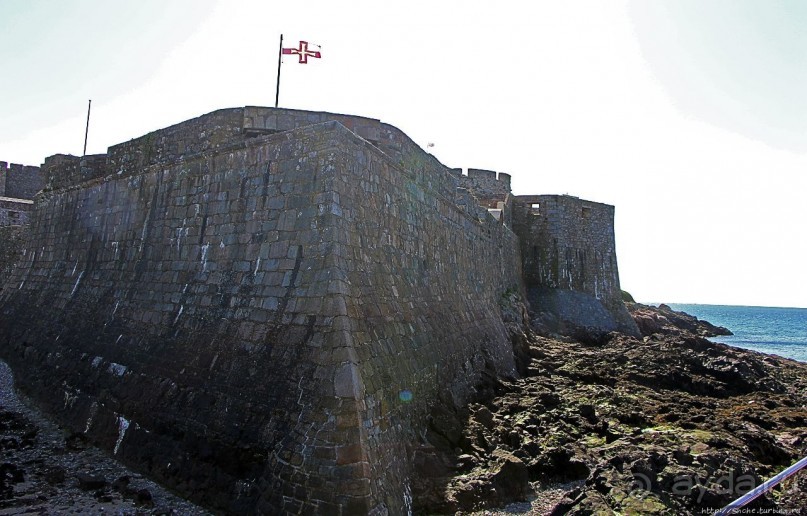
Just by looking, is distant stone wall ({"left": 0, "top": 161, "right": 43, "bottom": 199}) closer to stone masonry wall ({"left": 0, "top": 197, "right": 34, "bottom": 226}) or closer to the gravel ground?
stone masonry wall ({"left": 0, "top": 197, "right": 34, "bottom": 226})

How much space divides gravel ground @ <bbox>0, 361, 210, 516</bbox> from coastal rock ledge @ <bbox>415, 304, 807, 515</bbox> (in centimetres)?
374

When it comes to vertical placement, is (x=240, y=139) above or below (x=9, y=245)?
above

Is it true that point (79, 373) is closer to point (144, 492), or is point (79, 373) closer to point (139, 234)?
point (139, 234)

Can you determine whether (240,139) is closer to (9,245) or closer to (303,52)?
(303,52)

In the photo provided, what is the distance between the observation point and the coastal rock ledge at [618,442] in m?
6.41

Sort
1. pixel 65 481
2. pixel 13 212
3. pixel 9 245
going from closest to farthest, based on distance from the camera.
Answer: pixel 65 481 < pixel 9 245 < pixel 13 212

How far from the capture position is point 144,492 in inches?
260

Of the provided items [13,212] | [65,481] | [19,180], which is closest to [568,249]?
[65,481]

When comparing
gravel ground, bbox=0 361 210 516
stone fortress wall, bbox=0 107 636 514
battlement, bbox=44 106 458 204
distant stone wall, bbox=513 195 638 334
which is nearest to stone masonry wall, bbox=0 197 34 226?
stone fortress wall, bbox=0 107 636 514

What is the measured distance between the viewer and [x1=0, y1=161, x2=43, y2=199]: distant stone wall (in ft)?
82.5

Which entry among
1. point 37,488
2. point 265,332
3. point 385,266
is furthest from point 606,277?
point 37,488

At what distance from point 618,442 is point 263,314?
23.0 feet

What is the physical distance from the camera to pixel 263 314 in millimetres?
7117

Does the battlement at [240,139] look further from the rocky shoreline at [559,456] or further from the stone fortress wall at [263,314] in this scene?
the rocky shoreline at [559,456]
